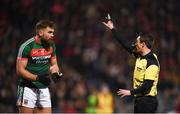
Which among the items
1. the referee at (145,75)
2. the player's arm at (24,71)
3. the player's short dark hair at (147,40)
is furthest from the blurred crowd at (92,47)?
the player's short dark hair at (147,40)

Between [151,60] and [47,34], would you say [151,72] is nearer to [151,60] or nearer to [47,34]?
[151,60]

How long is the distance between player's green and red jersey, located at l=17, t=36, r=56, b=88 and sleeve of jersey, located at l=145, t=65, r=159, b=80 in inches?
58.1

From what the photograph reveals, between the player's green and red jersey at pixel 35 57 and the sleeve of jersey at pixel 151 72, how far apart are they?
4.84ft

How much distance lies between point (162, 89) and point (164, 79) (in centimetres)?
52

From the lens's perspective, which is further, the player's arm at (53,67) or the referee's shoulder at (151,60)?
the player's arm at (53,67)

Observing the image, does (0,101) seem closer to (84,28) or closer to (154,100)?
(84,28)

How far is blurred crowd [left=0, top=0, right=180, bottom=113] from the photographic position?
1489 centimetres

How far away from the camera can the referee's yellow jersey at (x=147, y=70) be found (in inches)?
300

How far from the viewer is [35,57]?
8.02 m

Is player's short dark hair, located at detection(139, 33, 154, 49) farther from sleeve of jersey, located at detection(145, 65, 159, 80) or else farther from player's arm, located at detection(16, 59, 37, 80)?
player's arm, located at detection(16, 59, 37, 80)

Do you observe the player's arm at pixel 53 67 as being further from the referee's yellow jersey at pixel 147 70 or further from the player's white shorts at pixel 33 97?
the referee's yellow jersey at pixel 147 70

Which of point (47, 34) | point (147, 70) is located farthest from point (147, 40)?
point (47, 34)

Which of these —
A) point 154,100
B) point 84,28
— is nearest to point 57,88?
point 84,28

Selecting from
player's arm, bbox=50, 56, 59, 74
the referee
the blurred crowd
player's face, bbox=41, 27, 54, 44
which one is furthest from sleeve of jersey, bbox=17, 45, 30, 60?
the blurred crowd
